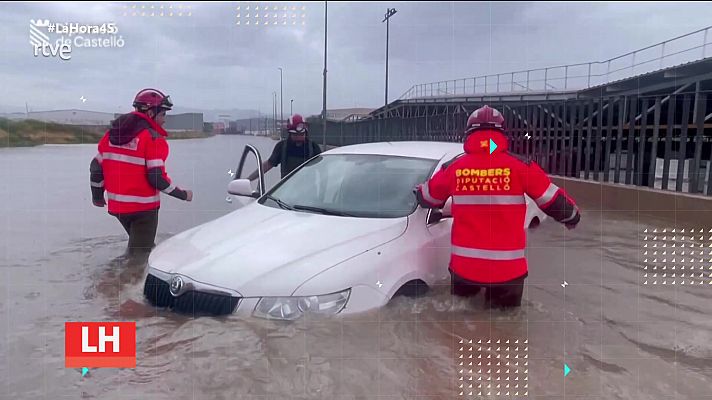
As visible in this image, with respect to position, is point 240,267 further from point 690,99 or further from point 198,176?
point 690,99

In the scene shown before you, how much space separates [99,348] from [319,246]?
1.25 meters

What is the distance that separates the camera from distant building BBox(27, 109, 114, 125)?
345 cm

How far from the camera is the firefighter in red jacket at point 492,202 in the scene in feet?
9.93

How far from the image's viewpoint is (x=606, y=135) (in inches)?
217

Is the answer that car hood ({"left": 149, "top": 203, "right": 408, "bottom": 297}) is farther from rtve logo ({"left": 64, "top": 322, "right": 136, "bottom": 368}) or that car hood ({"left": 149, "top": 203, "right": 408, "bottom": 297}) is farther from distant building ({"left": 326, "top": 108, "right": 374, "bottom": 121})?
distant building ({"left": 326, "top": 108, "right": 374, "bottom": 121})

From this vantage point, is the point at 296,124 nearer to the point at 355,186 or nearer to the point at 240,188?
the point at 240,188

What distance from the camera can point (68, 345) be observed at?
2703mm

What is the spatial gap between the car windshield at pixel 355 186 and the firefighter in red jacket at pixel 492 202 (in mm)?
546

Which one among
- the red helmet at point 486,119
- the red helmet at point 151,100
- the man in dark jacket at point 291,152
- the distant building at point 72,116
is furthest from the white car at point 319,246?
the distant building at point 72,116

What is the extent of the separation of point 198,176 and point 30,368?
1789 millimetres

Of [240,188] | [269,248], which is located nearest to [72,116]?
[240,188]

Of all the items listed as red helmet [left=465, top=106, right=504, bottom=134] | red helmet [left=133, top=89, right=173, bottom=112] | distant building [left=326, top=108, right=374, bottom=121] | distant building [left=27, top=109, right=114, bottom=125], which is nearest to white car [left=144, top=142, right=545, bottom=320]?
distant building [left=326, top=108, right=374, bottom=121]

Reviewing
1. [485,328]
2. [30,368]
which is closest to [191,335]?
[30,368]
